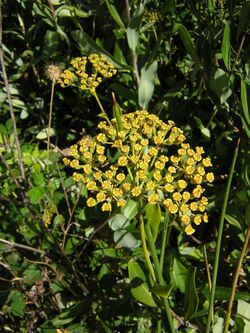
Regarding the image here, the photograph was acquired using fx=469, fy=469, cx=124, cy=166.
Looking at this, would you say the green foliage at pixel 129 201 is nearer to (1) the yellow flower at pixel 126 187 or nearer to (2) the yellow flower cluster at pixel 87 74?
(2) the yellow flower cluster at pixel 87 74

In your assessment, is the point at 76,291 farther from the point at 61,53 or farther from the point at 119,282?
the point at 61,53

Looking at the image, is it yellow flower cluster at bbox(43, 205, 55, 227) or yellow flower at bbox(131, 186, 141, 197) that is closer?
yellow flower at bbox(131, 186, 141, 197)

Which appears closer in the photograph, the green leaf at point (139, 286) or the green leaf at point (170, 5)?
the green leaf at point (139, 286)

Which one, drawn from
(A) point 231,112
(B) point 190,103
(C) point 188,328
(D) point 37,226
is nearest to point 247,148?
(A) point 231,112

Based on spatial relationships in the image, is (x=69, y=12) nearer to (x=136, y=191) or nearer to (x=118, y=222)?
(x=118, y=222)

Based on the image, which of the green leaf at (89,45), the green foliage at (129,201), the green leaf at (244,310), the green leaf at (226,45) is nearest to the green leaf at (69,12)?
the green foliage at (129,201)

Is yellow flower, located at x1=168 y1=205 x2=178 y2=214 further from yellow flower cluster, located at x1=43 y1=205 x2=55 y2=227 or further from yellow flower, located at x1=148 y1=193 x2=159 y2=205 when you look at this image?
yellow flower cluster, located at x1=43 y1=205 x2=55 y2=227

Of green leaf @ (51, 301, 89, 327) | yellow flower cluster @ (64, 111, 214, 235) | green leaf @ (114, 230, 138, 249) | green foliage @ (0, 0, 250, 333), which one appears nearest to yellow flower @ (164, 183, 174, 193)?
yellow flower cluster @ (64, 111, 214, 235)

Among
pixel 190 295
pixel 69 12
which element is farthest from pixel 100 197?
pixel 69 12
